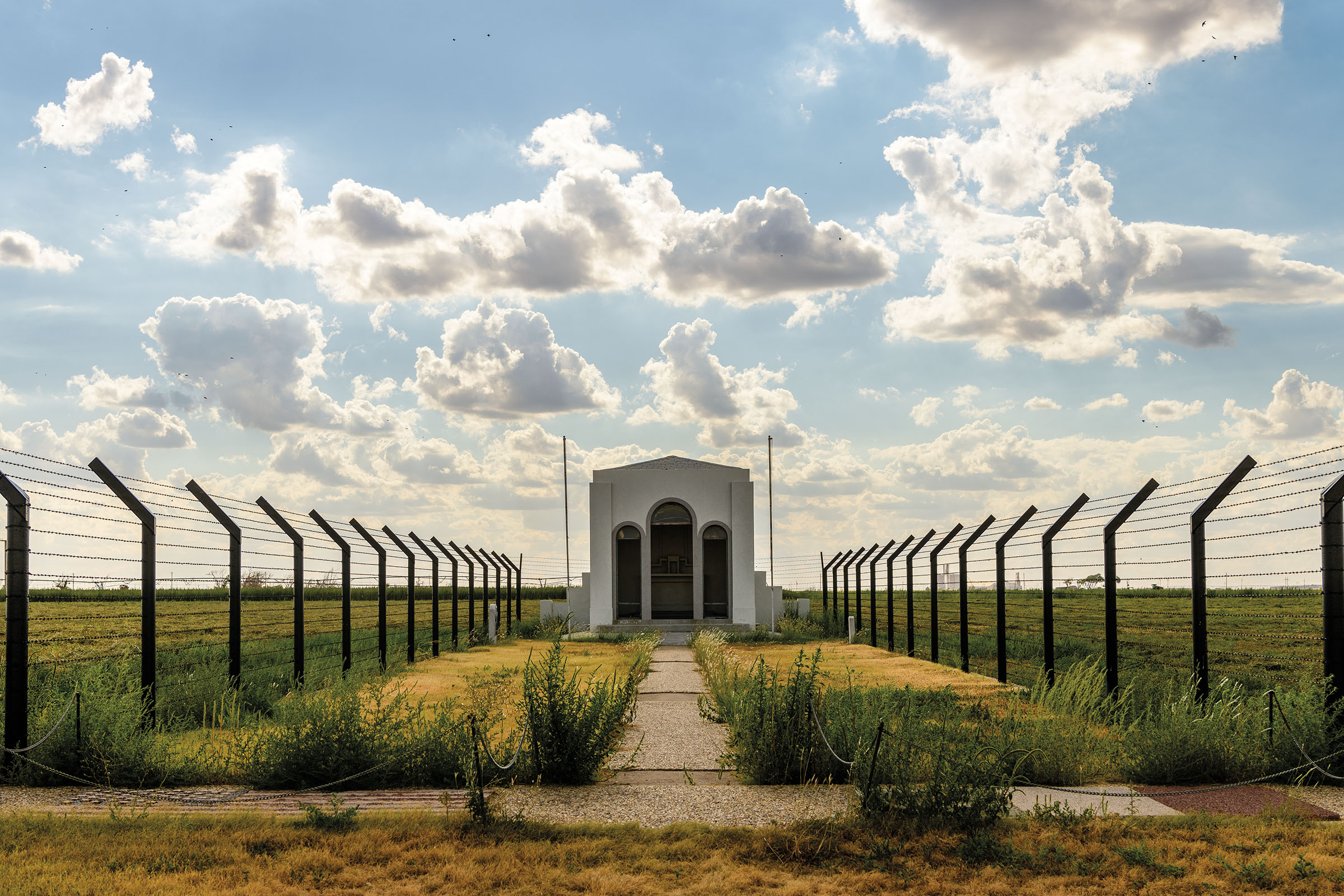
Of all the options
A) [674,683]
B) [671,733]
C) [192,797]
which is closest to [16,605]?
[192,797]

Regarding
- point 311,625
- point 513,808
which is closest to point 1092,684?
point 513,808

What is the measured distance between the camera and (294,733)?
6.80 metres

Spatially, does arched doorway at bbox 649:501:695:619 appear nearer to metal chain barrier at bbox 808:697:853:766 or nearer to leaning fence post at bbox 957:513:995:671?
leaning fence post at bbox 957:513:995:671

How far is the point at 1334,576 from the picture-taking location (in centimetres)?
714

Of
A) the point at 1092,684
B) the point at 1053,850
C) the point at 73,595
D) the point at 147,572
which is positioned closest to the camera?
the point at 1053,850

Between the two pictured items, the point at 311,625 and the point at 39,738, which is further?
the point at 311,625

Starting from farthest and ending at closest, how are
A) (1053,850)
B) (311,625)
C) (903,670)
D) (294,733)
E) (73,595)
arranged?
(73,595)
(311,625)
(903,670)
(294,733)
(1053,850)

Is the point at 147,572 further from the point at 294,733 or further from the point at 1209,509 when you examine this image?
the point at 1209,509

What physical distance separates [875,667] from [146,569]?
10.7 meters

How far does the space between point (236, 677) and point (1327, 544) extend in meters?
9.46

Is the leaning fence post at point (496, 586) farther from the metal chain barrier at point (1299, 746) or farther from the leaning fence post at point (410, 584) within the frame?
the metal chain barrier at point (1299, 746)

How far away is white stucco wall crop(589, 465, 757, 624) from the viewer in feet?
84.0

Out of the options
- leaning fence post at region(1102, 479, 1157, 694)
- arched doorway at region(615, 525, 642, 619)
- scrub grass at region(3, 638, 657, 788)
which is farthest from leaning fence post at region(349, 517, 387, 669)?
arched doorway at region(615, 525, 642, 619)

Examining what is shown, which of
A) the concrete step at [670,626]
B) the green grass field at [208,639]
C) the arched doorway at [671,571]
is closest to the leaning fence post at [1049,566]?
the green grass field at [208,639]
